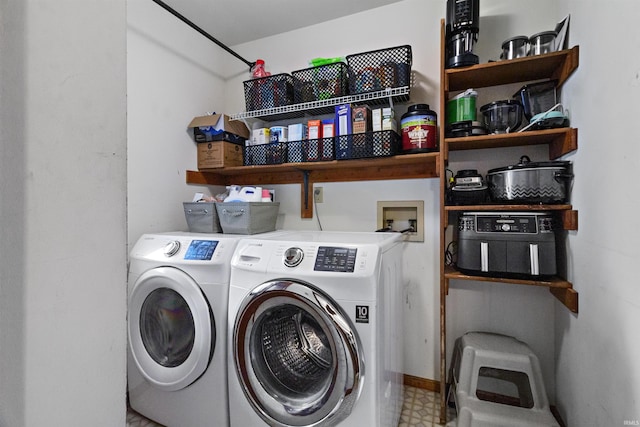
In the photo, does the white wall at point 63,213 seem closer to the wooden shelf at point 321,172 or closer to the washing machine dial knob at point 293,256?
the washing machine dial knob at point 293,256

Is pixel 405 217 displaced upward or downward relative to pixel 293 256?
upward

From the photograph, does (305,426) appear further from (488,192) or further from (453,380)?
(488,192)

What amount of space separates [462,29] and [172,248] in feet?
6.25

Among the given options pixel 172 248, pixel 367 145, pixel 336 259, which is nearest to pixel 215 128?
pixel 172 248

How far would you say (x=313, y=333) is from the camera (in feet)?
4.64

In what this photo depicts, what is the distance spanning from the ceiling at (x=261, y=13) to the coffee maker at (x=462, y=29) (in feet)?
1.76

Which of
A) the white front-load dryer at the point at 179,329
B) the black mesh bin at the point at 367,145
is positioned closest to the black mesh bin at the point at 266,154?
the black mesh bin at the point at 367,145

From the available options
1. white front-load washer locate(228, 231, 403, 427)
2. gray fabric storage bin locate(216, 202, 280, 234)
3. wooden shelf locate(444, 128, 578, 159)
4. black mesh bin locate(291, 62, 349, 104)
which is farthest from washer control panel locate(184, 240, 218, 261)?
wooden shelf locate(444, 128, 578, 159)

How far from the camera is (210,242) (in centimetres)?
145

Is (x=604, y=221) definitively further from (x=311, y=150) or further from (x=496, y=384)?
(x=311, y=150)

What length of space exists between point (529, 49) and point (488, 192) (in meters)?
0.74

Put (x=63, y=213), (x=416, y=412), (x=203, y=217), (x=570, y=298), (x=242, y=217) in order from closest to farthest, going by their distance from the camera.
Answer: (x=63, y=213) → (x=570, y=298) → (x=416, y=412) → (x=242, y=217) → (x=203, y=217)

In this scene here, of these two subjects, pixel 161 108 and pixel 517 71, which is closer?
pixel 517 71

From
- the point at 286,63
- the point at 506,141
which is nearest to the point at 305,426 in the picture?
the point at 506,141
